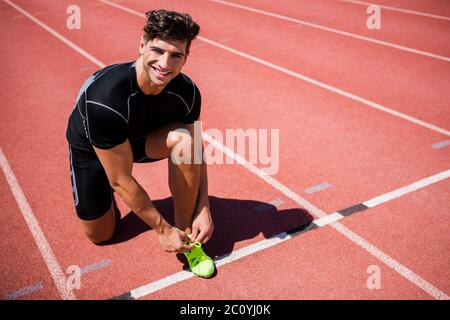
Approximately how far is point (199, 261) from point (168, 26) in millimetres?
1810

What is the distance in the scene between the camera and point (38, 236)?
3.73 m

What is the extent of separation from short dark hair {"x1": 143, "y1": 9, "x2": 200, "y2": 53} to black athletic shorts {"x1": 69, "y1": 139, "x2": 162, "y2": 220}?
94cm

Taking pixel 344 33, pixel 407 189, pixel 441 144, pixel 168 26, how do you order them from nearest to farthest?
1. pixel 168 26
2. pixel 407 189
3. pixel 441 144
4. pixel 344 33

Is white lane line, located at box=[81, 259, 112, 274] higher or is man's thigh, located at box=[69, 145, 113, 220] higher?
man's thigh, located at box=[69, 145, 113, 220]

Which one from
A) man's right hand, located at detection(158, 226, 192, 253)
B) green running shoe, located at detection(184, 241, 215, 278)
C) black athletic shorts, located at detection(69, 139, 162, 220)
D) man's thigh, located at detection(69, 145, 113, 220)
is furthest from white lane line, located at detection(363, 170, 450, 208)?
man's thigh, located at detection(69, 145, 113, 220)

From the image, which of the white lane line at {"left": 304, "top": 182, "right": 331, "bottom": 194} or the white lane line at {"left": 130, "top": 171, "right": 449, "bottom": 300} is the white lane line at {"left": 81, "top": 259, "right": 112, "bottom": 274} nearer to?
the white lane line at {"left": 130, "top": 171, "right": 449, "bottom": 300}

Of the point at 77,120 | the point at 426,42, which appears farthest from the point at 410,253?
the point at 426,42

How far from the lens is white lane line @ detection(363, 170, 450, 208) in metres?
4.00

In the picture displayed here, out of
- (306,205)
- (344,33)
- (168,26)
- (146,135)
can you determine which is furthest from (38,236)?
(344,33)

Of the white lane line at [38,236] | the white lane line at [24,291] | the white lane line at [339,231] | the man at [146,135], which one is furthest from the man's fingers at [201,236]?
the white lane line at [24,291]

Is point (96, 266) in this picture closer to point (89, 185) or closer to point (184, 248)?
point (89, 185)

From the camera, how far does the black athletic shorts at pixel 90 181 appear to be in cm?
326

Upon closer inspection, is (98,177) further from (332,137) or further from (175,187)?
(332,137)
